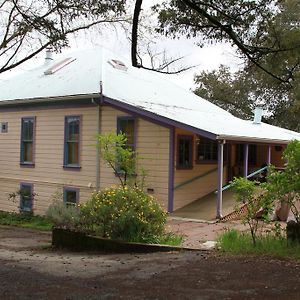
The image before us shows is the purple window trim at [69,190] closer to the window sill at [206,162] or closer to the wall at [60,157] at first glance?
the wall at [60,157]

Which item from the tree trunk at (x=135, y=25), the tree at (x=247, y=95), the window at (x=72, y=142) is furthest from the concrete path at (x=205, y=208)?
the tree at (x=247, y=95)

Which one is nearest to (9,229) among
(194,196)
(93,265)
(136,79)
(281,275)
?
(194,196)

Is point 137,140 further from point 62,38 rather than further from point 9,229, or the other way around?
point 62,38

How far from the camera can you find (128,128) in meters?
17.7

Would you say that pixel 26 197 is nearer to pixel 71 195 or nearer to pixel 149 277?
pixel 71 195

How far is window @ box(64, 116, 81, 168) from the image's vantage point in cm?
1930

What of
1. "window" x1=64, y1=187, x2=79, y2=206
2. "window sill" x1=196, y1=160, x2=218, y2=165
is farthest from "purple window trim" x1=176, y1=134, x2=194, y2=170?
"window" x1=64, y1=187, x2=79, y2=206

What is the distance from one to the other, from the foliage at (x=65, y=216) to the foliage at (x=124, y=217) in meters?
0.20

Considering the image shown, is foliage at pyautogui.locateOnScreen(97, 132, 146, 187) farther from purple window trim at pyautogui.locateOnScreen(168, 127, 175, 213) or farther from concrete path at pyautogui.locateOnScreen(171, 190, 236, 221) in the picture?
concrete path at pyautogui.locateOnScreen(171, 190, 236, 221)

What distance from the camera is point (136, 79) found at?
21625mm

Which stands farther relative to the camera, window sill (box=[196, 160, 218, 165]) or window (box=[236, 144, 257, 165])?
window (box=[236, 144, 257, 165])

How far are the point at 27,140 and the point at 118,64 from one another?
193 inches

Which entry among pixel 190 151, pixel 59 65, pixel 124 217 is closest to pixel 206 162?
pixel 190 151

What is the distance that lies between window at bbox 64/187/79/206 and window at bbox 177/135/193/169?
14.1 feet
